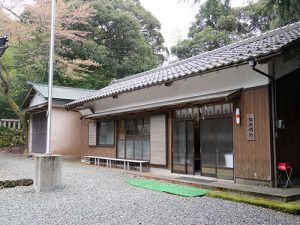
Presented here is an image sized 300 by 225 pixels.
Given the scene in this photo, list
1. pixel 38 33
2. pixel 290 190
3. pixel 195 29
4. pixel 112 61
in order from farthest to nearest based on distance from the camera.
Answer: pixel 195 29 → pixel 112 61 → pixel 38 33 → pixel 290 190

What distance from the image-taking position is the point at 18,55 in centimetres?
1875

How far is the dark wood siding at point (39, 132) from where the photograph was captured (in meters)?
18.2

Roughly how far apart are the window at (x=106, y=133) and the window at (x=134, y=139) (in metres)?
0.57

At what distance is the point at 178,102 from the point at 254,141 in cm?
277

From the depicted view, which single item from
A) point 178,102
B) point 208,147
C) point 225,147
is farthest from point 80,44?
point 225,147

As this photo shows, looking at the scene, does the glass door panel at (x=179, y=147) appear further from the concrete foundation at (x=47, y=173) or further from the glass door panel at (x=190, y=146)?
the concrete foundation at (x=47, y=173)

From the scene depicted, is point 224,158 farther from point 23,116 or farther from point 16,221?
point 23,116

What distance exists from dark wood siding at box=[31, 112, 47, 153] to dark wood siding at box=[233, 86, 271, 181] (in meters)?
12.6

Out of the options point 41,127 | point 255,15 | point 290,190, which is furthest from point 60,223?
point 255,15

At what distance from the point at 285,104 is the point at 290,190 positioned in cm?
218

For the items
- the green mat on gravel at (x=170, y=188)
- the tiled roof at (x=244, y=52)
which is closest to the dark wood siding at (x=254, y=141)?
the tiled roof at (x=244, y=52)

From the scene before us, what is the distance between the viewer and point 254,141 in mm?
7941

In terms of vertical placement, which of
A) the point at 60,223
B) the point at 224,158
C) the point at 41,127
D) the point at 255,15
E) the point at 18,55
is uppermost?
the point at 255,15

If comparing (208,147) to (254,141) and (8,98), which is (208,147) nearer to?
(254,141)
